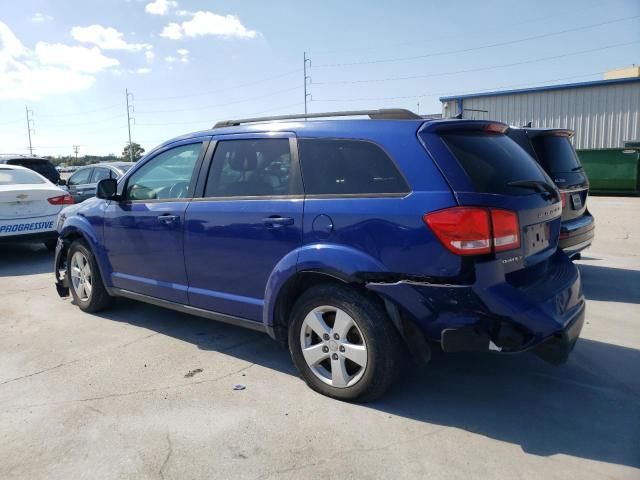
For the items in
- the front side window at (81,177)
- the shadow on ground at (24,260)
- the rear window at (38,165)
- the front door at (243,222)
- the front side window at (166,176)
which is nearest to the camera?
the front door at (243,222)

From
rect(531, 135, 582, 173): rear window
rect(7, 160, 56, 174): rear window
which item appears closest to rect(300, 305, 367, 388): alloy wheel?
rect(531, 135, 582, 173): rear window

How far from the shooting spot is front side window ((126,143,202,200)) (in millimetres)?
4449

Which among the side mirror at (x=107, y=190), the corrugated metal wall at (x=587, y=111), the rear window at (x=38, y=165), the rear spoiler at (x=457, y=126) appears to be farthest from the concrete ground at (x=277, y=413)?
the corrugated metal wall at (x=587, y=111)

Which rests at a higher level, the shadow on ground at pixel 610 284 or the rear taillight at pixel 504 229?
the rear taillight at pixel 504 229

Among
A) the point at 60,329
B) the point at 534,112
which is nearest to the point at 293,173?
the point at 60,329

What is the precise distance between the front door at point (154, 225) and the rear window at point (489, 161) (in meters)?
2.15

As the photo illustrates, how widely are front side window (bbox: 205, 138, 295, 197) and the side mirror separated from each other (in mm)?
1275

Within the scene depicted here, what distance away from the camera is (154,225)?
454 cm

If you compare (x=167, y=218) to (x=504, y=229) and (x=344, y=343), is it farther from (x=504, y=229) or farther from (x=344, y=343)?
(x=504, y=229)

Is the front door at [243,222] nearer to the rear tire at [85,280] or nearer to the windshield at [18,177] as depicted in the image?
the rear tire at [85,280]

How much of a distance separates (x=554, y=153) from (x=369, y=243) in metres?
3.75

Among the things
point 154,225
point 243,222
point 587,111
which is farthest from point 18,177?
point 587,111

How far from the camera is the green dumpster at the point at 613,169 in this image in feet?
58.1

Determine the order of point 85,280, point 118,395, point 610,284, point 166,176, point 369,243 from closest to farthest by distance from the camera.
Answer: point 369,243
point 118,395
point 166,176
point 85,280
point 610,284
